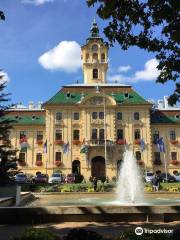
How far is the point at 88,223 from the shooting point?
1134cm

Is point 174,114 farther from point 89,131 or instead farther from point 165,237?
point 165,237

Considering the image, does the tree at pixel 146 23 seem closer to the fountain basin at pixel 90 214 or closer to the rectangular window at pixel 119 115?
the fountain basin at pixel 90 214

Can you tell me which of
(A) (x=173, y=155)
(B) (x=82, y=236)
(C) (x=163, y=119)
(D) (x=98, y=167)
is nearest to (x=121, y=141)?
(D) (x=98, y=167)

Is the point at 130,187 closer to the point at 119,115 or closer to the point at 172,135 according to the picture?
the point at 119,115

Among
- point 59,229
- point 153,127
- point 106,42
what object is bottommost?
point 59,229

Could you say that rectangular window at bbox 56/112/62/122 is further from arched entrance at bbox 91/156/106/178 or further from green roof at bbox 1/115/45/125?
arched entrance at bbox 91/156/106/178

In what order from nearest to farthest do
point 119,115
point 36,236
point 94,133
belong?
point 36,236 < point 94,133 < point 119,115

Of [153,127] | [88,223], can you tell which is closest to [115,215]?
[88,223]

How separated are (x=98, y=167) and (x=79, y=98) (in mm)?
12027

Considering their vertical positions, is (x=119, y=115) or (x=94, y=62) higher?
(x=94, y=62)

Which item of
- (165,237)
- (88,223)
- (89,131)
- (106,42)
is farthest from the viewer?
(89,131)

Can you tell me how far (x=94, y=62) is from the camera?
73.0m

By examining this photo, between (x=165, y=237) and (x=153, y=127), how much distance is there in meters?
60.5

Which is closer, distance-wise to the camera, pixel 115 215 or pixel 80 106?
pixel 115 215
